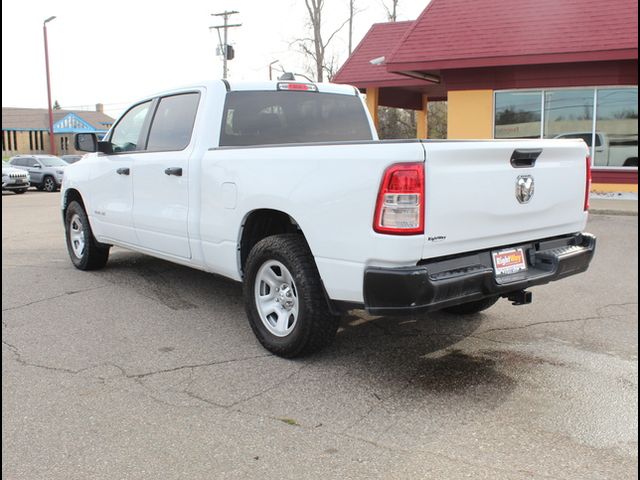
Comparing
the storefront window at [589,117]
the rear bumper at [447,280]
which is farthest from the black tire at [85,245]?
the storefront window at [589,117]

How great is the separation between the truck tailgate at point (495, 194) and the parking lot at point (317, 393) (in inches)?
35.6

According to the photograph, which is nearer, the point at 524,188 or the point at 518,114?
the point at 524,188

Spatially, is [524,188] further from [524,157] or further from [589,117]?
[589,117]

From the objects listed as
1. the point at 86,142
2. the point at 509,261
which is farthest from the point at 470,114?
the point at 509,261

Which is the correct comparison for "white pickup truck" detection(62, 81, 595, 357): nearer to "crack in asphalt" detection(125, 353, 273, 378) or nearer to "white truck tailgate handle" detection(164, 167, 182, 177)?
"white truck tailgate handle" detection(164, 167, 182, 177)

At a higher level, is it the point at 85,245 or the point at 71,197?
the point at 71,197

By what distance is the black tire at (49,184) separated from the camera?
25.8 meters

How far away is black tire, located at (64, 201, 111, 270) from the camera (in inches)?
281

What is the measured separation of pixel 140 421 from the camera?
11.5 ft

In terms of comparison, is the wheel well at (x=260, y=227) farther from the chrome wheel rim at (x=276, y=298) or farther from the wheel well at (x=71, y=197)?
the wheel well at (x=71, y=197)

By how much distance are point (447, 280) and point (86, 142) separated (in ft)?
15.2

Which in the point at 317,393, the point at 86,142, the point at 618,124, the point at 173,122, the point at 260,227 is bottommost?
the point at 317,393

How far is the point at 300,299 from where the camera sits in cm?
417

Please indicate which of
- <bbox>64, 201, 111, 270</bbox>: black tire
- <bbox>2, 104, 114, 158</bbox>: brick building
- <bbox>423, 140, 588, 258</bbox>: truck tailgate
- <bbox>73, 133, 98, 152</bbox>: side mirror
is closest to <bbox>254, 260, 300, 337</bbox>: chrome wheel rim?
<bbox>423, 140, 588, 258</bbox>: truck tailgate
